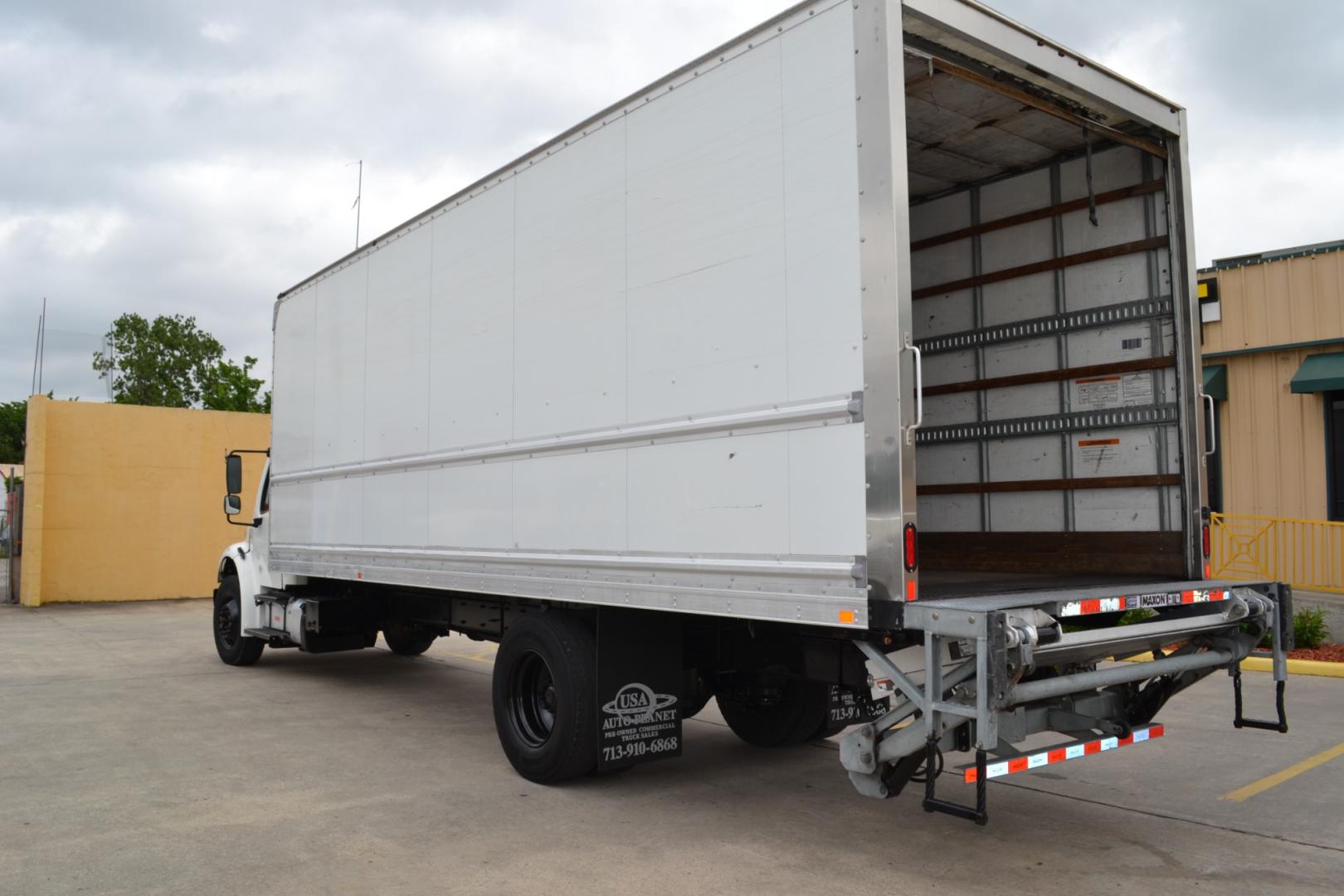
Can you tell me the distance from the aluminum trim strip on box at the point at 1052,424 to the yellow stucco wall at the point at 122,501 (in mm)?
15935

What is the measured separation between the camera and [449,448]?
690cm

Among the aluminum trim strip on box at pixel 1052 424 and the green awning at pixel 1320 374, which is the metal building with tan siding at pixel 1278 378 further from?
the aluminum trim strip on box at pixel 1052 424

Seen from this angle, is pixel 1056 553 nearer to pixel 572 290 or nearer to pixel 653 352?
pixel 653 352

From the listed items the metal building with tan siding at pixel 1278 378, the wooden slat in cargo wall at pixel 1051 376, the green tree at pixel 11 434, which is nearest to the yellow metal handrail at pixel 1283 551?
the metal building with tan siding at pixel 1278 378

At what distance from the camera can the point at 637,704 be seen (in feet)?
19.0

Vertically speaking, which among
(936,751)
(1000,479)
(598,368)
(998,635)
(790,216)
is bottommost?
(936,751)

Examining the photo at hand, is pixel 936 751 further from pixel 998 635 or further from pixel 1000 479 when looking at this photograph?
pixel 1000 479

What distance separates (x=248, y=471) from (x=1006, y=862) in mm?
19053

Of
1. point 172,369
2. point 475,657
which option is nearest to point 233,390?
point 172,369

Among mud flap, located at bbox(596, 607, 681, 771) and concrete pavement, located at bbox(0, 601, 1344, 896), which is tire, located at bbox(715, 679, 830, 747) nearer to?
concrete pavement, located at bbox(0, 601, 1344, 896)

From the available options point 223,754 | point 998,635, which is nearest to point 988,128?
point 998,635

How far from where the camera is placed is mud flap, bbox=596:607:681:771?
5.68m

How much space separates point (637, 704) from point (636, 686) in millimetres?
111

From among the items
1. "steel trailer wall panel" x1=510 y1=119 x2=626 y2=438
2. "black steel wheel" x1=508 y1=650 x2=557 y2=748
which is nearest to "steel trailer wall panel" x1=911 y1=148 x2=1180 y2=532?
"steel trailer wall panel" x1=510 y1=119 x2=626 y2=438
